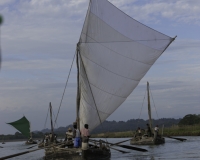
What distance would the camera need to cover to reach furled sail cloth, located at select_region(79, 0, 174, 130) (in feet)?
64.4

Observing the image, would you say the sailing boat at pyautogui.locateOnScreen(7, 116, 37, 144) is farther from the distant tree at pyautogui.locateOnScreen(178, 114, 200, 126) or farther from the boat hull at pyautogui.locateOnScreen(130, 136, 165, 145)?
the distant tree at pyautogui.locateOnScreen(178, 114, 200, 126)

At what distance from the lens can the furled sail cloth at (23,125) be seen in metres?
63.5

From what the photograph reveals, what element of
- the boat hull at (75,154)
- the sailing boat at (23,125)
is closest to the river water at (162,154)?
the boat hull at (75,154)

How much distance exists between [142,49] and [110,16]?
236 centimetres

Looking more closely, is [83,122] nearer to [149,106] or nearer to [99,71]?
[99,71]

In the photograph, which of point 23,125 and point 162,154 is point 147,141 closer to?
point 162,154

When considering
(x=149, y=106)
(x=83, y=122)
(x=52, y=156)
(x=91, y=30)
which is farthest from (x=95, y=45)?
(x=149, y=106)

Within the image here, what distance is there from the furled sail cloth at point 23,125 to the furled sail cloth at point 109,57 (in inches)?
1787

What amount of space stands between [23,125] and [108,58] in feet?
154

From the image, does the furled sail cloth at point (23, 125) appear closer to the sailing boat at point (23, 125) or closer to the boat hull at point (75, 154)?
the sailing boat at point (23, 125)

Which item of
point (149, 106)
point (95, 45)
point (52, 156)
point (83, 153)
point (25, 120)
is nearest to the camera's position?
point (83, 153)

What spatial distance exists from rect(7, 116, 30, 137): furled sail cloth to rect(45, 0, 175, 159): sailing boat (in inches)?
1770

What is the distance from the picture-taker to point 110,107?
64.3 ft

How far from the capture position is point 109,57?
20297 mm
